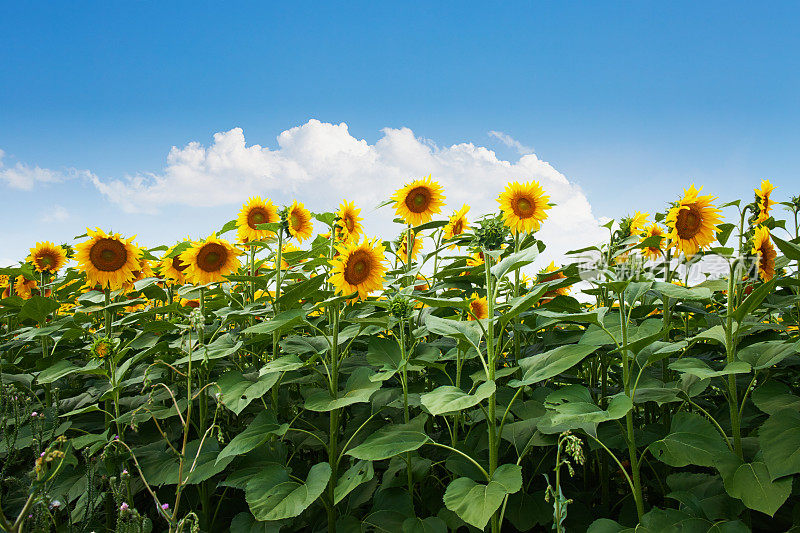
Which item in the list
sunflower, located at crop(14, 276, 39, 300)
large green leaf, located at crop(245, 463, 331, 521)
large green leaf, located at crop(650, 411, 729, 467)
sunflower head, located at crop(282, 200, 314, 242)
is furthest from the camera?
sunflower, located at crop(14, 276, 39, 300)

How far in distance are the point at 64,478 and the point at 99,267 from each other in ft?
4.16

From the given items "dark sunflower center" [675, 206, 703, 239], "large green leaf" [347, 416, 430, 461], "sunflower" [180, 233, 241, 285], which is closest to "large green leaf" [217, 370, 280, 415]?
"large green leaf" [347, 416, 430, 461]

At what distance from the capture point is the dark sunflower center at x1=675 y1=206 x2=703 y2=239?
267 cm

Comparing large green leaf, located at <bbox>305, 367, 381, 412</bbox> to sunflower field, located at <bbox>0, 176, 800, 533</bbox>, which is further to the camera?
large green leaf, located at <bbox>305, 367, 381, 412</bbox>

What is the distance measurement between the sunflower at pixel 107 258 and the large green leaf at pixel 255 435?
65.4 inches

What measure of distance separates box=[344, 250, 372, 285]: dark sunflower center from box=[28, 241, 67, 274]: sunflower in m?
3.10

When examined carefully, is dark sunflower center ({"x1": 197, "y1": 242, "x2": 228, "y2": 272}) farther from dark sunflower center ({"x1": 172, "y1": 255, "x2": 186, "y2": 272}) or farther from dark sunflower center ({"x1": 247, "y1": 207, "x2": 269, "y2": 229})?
dark sunflower center ({"x1": 247, "y1": 207, "x2": 269, "y2": 229})

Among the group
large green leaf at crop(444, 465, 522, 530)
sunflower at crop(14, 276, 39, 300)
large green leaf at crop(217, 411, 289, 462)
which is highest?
sunflower at crop(14, 276, 39, 300)

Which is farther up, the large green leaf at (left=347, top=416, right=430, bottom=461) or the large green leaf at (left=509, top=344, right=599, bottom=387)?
the large green leaf at (left=509, top=344, right=599, bottom=387)

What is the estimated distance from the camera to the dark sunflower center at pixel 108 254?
3275 millimetres

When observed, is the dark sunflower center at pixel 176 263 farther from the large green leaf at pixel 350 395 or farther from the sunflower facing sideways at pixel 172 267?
the large green leaf at pixel 350 395

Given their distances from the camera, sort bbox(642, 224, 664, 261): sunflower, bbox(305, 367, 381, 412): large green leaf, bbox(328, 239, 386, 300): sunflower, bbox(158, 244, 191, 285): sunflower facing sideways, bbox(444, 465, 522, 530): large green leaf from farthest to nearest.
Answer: bbox(158, 244, 191, 285): sunflower facing sideways → bbox(642, 224, 664, 261): sunflower → bbox(328, 239, 386, 300): sunflower → bbox(305, 367, 381, 412): large green leaf → bbox(444, 465, 522, 530): large green leaf

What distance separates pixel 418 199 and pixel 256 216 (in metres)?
1.12

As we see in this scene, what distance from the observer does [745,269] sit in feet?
7.14
